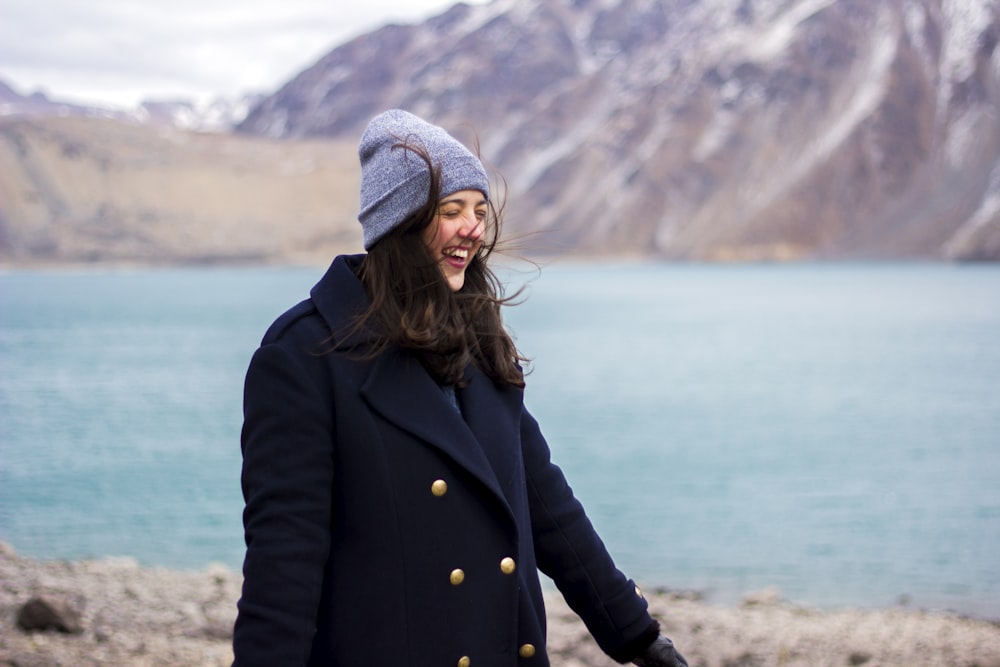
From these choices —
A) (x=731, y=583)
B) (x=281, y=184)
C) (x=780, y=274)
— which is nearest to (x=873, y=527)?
(x=731, y=583)

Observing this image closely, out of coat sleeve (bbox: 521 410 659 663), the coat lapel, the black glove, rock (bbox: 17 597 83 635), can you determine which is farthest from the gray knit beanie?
rock (bbox: 17 597 83 635)

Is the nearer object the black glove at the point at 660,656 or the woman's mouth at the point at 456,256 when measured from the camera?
the woman's mouth at the point at 456,256

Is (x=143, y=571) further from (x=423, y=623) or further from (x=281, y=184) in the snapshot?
(x=281, y=184)

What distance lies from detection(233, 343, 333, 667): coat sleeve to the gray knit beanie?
0.30 metres

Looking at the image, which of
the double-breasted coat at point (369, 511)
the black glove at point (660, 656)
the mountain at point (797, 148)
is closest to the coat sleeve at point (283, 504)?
the double-breasted coat at point (369, 511)

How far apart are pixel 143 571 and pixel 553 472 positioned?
7.20 metres

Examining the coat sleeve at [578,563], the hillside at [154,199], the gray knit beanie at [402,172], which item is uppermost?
the hillside at [154,199]

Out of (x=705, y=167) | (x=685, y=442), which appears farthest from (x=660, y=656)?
(x=705, y=167)

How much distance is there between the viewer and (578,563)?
7.42ft

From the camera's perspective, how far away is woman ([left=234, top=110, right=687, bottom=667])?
191 centimetres

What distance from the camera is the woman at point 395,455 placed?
6.27ft

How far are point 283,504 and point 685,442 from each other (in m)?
16.1

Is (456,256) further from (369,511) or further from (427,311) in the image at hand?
(369,511)

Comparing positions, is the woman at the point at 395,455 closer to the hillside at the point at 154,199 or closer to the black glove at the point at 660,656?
the black glove at the point at 660,656
